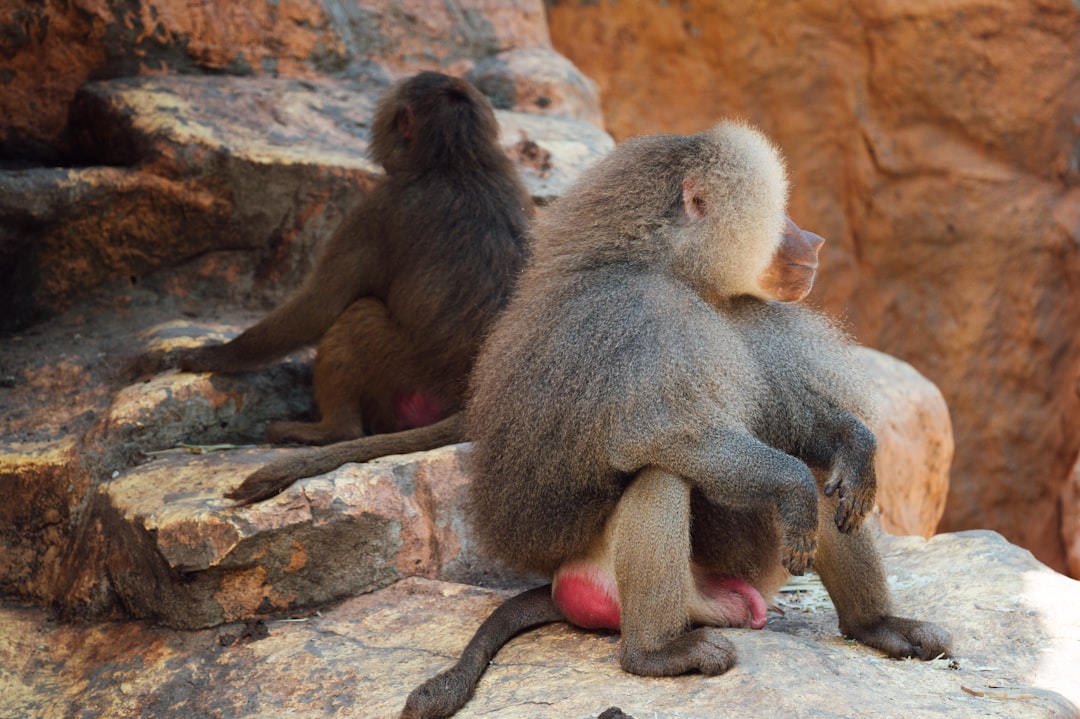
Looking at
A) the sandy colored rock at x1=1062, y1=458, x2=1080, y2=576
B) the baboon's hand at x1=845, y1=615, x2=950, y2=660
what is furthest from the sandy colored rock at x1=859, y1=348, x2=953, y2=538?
the baboon's hand at x1=845, y1=615, x2=950, y2=660

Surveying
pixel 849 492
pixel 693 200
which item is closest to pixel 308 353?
pixel 693 200

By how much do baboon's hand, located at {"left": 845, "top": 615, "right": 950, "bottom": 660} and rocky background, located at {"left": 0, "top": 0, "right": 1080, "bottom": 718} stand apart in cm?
5

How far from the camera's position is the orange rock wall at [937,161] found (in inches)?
293

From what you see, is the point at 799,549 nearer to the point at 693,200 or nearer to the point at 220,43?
the point at 693,200

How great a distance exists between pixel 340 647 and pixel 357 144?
106 inches

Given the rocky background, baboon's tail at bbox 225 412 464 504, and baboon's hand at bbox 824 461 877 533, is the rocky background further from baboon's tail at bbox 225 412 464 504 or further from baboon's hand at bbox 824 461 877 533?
baboon's hand at bbox 824 461 877 533

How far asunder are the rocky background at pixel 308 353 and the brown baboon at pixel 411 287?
32cm

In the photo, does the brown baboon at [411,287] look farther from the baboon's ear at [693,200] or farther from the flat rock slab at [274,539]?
the baboon's ear at [693,200]

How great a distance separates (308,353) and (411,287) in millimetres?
812

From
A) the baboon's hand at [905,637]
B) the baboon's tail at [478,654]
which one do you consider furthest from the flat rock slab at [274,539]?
the baboon's hand at [905,637]

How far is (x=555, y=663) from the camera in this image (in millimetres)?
3002

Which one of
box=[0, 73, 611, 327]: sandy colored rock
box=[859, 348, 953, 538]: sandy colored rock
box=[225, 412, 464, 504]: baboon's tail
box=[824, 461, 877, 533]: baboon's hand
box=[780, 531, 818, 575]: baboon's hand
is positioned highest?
box=[0, 73, 611, 327]: sandy colored rock

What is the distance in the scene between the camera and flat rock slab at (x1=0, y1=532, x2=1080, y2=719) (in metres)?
2.72

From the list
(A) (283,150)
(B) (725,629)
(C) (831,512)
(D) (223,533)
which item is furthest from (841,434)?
(A) (283,150)
